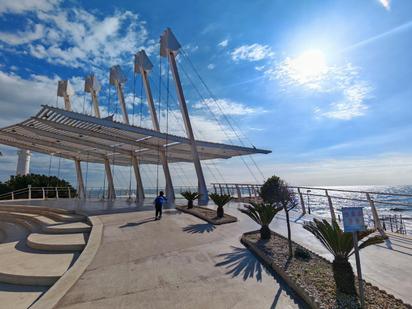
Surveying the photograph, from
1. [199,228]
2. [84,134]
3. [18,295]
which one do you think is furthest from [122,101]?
[18,295]

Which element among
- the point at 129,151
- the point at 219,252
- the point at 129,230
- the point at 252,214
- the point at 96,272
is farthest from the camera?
the point at 129,151

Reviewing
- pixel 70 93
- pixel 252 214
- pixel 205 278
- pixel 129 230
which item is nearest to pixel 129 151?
pixel 70 93

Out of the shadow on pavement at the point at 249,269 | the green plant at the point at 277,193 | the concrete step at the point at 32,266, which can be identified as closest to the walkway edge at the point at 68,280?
the concrete step at the point at 32,266

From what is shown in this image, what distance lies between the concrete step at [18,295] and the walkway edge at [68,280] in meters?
0.61

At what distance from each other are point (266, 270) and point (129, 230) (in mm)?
4787

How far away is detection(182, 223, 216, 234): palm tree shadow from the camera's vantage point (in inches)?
310

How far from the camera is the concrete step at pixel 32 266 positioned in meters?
4.69

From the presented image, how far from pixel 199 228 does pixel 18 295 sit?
5064 millimetres

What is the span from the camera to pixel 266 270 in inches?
186

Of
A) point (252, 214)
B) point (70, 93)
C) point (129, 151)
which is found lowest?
point (252, 214)

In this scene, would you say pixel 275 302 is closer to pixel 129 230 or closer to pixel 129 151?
pixel 129 230

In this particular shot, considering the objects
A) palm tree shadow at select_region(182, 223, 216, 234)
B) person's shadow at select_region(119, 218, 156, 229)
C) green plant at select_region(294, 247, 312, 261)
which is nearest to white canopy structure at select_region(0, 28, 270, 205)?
person's shadow at select_region(119, 218, 156, 229)

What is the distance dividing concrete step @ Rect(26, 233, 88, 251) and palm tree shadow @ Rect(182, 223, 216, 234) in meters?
3.08

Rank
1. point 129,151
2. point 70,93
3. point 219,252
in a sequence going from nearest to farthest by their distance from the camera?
1. point 219,252
2. point 129,151
3. point 70,93
